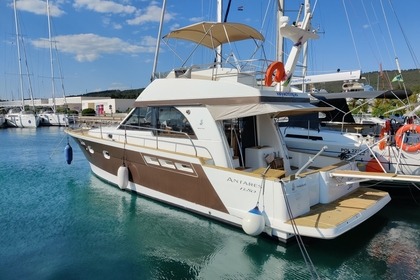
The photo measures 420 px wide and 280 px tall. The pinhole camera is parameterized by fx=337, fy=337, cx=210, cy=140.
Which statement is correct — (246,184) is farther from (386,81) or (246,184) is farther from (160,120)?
(386,81)

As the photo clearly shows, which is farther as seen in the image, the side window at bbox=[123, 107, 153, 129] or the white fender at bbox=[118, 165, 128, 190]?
the side window at bbox=[123, 107, 153, 129]

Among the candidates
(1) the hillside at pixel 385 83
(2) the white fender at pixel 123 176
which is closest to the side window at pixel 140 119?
(2) the white fender at pixel 123 176

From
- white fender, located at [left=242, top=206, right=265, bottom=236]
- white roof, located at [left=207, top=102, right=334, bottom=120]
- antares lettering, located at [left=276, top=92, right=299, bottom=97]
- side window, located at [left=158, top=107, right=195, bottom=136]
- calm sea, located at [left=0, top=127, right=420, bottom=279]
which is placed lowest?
calm sea, located at [left=0, top=127, right=420, bottom=279]

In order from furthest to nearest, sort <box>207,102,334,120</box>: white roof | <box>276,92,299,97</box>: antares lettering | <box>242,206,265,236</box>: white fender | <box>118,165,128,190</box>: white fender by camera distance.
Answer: <box>118,165,128,190</box>: white fender < <box>276,92,299,97</box>: antares lettering < <box>207,102,334,120</box>: white roof < <box>242,206,265,236</box>: white fender

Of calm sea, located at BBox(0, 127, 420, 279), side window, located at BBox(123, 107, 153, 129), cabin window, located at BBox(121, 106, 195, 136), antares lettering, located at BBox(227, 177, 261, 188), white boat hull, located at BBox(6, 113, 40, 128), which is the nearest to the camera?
Result: calm sea, located at BBox(0, 127, 420, 279)

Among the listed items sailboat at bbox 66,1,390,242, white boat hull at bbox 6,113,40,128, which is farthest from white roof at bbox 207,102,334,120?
white boat hull at bbox 6,113,40,128

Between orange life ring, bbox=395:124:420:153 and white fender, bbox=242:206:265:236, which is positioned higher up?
orange life ring, bbox=395:124:420:153

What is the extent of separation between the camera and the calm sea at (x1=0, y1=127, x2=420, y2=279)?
5.67 m

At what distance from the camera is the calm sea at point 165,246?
5668 millimetres

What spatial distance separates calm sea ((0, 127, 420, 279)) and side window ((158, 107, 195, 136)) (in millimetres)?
1998

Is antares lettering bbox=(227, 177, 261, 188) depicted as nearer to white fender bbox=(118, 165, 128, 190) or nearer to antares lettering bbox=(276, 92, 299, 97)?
antares lettering bbox=(276, 92, 299, 97)

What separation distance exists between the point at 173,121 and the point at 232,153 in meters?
1.78

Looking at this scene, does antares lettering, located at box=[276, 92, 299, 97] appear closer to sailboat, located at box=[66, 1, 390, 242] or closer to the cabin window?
sailboat, located at box=[66, 1, 390, 242]

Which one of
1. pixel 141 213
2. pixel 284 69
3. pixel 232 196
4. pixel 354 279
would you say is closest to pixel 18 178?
pixel 141 213
